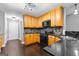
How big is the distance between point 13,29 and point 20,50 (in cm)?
18

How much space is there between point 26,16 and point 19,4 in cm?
11

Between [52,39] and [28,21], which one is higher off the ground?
[28,21]

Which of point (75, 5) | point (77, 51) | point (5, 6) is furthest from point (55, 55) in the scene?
point (5, 6)

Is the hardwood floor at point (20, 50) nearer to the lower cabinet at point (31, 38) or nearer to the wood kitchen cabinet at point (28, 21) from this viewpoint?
the lower cabinet at point (31, 38)

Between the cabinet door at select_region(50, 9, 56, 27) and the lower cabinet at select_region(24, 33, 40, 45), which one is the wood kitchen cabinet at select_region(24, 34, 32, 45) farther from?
the cabinet door at select_region(50, 9, 56, 27)

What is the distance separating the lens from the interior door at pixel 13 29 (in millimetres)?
735

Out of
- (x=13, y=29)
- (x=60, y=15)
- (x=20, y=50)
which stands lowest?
(x=20, y=50)

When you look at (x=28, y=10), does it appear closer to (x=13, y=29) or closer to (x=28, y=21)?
(x=28, y=21)

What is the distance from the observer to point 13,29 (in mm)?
760

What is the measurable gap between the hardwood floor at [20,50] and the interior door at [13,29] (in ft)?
0.14

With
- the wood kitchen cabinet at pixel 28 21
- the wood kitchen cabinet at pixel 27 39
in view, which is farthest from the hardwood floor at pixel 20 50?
the wood kitchen cabinet at pixel 28 21

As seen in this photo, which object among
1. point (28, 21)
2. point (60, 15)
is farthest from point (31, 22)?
point (60, 15)

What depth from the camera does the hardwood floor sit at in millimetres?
738

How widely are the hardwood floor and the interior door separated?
4 cm
